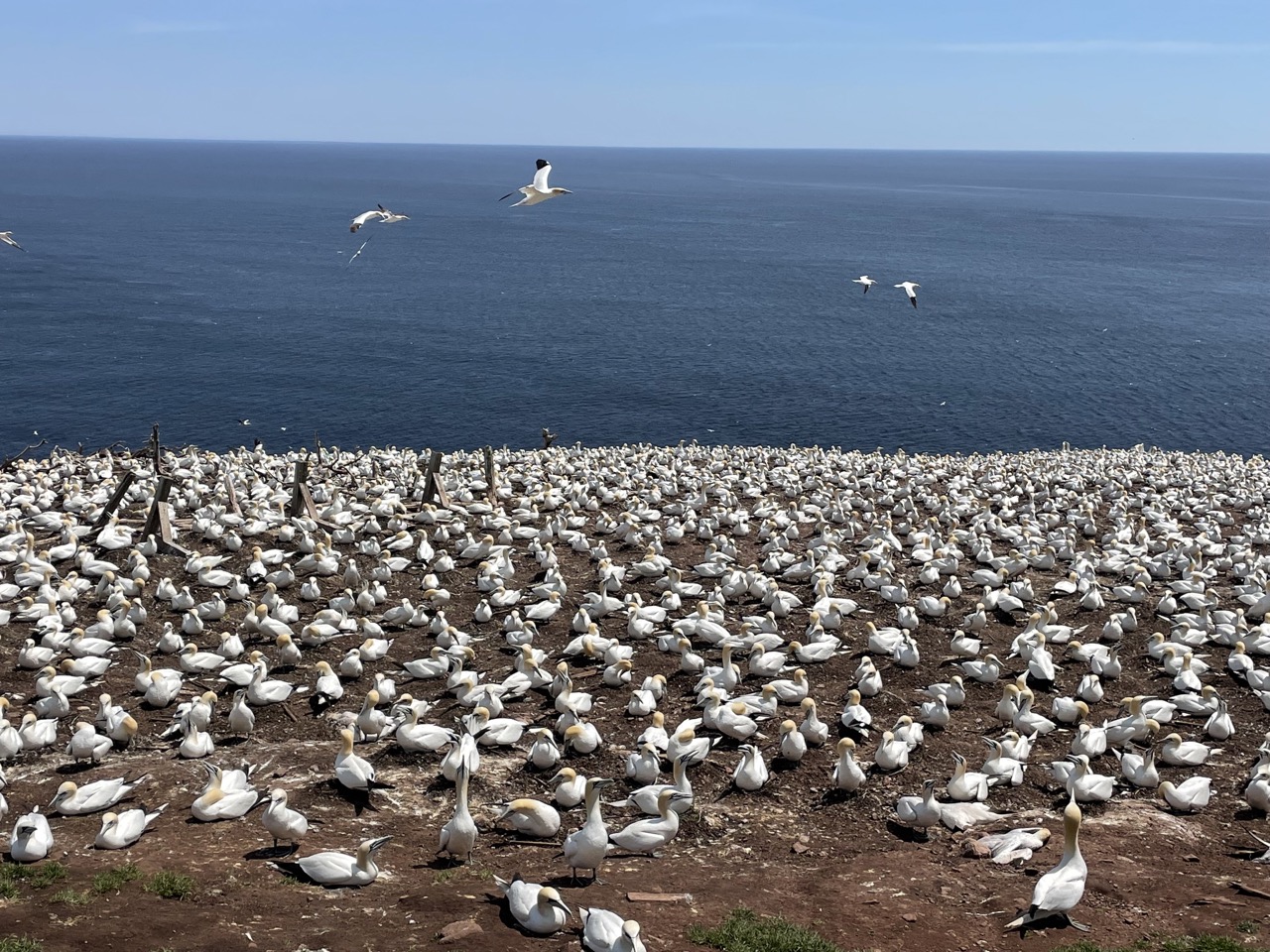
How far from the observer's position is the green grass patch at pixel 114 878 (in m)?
10.4

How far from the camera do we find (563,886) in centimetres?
1079

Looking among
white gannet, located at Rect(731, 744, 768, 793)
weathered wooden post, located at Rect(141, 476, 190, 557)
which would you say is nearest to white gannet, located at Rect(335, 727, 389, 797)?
white gannet, located at Rect(731, 744, 768, 793)

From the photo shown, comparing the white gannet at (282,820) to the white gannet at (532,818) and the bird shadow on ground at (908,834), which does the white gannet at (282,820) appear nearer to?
the white gannet at (532,818)

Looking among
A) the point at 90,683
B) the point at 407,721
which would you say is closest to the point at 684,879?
the point at 407,721

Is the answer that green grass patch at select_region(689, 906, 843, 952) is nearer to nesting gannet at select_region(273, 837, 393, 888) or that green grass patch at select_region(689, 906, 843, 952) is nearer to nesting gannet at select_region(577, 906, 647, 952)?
nesting gannet at select_region(577, 906, 647, 952)

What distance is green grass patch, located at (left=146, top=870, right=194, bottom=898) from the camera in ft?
33.9

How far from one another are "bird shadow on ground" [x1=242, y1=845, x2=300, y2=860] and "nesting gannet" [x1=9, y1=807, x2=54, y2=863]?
1952mm

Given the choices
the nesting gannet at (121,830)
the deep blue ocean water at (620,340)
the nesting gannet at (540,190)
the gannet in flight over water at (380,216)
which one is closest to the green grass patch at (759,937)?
the nesting gannet at (121,830)

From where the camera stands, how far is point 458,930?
9.68m

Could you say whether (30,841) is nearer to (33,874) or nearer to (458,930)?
(33,874)

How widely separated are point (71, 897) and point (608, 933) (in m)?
4.94

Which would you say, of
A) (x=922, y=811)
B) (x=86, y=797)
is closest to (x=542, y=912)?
(x=922, y=811)

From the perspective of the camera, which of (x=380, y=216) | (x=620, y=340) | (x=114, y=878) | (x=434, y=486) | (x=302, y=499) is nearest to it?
(x=114, y=878)

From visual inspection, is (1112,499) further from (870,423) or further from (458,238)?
(458,238)
